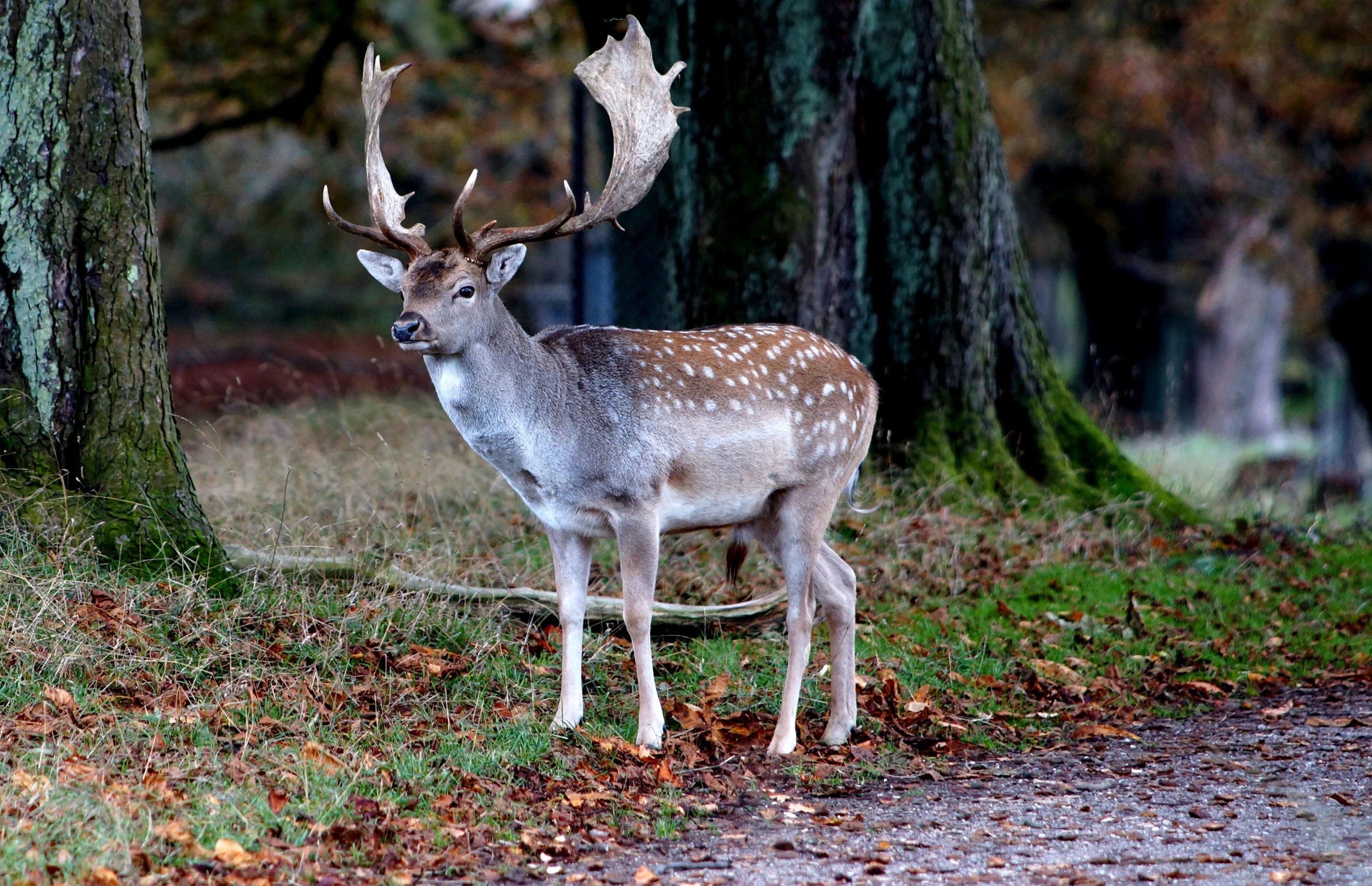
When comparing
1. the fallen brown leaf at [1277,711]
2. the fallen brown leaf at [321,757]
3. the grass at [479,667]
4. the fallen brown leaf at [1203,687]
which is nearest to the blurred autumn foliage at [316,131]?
the grass at [479,667]

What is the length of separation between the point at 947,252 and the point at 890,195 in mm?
498

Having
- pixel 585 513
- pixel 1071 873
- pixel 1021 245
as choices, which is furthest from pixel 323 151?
pixel 1071 873

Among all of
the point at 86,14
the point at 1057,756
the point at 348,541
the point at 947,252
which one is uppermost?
the point at 86,14

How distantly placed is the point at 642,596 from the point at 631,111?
204 cm

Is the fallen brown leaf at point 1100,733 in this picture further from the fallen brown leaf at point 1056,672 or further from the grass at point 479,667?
the fallen brown leaf at point 1056,672

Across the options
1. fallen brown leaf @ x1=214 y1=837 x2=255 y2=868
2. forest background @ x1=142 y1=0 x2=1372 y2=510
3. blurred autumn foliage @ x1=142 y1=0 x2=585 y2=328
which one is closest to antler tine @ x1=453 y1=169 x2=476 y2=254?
fallen brown leaf @ x1=214 y1=837 x2=255 y2=868

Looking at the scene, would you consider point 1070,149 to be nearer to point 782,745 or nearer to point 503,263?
point 503,263

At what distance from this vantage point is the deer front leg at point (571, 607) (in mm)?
5832

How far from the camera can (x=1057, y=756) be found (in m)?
5.89

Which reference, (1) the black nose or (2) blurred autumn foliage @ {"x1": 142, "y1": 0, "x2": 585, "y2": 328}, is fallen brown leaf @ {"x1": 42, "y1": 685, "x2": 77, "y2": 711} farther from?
(2) blurred autumn foliage @ {"x1": 142, "y1": 0, "x2": 585, "y2": 328}

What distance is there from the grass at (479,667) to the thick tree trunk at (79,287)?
267 mm

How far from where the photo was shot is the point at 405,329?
531 centimetres

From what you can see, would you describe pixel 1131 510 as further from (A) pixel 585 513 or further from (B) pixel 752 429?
(A) pixel 585 513

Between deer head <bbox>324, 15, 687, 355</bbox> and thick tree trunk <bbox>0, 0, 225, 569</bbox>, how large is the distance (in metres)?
0.94
